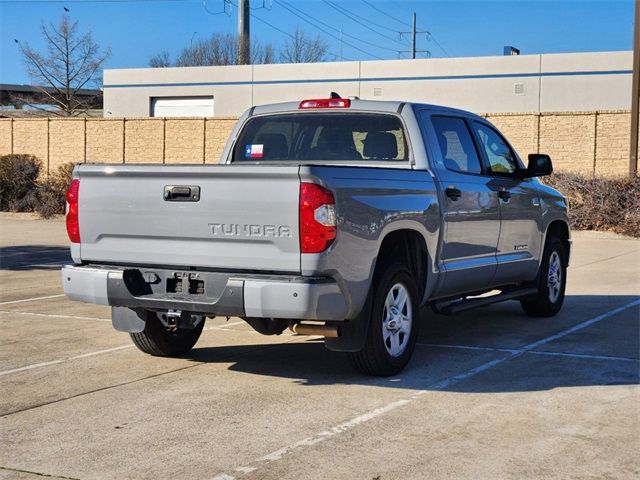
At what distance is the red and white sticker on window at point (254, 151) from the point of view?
8422 millimetres

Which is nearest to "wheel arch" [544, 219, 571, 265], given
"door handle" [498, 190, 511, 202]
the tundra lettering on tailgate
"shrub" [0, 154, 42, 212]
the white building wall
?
"door handle" [498, 190, 511, 202]

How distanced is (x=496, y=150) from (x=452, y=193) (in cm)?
153

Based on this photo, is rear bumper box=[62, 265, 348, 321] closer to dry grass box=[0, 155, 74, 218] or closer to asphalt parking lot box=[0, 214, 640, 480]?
asphalt parking lot box=[0, 214, 640, 480]

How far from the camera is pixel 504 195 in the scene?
883 cm

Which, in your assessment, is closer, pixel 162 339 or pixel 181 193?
pixel 181 193

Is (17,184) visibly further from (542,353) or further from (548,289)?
(542,353)

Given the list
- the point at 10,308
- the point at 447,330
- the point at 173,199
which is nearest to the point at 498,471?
the point at 173,199

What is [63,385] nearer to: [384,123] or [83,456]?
[83,456]

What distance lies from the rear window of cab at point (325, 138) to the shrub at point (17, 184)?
73.6ft

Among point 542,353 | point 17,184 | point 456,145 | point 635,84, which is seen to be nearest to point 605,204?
point 635,84

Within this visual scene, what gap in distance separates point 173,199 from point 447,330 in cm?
381

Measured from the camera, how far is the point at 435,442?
5.41m

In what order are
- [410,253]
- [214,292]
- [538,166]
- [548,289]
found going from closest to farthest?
[214,292]
[410,253]
[538,166]
[548,289]

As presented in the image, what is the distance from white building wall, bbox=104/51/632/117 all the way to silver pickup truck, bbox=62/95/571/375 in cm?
3508
